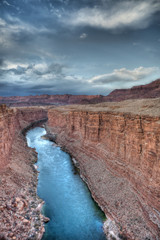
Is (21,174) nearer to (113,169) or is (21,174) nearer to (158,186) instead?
(113,169)

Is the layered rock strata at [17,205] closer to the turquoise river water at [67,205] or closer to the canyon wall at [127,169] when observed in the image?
the turquoise river water at [67,205]

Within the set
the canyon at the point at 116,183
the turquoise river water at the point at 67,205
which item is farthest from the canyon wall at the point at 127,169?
the turquoise river water at the point at 67,205

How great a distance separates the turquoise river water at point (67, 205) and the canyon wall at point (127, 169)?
1.49m

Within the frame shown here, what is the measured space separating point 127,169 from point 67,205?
28.4ft

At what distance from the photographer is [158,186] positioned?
14.7m

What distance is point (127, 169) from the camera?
19.8m

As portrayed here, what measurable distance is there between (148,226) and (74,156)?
2114 centimetres

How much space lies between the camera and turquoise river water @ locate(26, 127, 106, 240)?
16.2 meters

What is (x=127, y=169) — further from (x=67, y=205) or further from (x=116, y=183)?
(x=67, y=205)

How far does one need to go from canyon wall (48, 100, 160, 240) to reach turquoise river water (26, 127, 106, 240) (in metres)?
1.49

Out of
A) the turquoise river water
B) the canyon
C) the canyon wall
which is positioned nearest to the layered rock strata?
the canyon

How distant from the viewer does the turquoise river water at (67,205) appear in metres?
16.2

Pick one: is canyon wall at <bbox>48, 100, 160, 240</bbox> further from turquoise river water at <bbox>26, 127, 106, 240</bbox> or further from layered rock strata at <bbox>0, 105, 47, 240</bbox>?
layered rock strata at <bbox>0, 105, 47, 240</bbox>

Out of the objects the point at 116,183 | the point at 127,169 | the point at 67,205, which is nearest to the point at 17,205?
the point at 67,205
